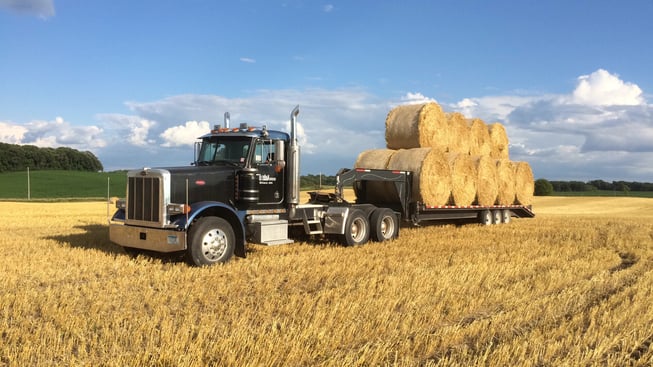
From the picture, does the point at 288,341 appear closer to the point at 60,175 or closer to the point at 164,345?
the point at 164,345

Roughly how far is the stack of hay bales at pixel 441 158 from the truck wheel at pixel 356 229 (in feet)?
7.03

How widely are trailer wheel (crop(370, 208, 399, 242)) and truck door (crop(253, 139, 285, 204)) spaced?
2.78m

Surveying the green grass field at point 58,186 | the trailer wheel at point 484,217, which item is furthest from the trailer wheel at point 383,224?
the green grass field at point 58,186

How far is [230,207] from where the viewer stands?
9.49m

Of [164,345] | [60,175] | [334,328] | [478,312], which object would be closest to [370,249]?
[478,312]

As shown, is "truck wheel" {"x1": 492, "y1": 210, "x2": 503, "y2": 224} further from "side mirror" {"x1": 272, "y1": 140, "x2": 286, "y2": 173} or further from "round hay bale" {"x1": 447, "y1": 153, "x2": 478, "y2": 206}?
"side mirror" {"x1": 272, "y1": 140, "x2": 286, "y2": 173}

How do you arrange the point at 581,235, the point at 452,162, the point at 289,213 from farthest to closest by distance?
1. the point at 452,162
2. the point at 581,235
3. the point at 289,213

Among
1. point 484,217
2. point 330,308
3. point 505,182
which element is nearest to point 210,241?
point 330,308

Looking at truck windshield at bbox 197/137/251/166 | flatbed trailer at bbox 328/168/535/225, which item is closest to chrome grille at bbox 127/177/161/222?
truck windshield at bbox 197/137/251/166

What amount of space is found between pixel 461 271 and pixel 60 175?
66878 mm

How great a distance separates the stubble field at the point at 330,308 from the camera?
442 cm

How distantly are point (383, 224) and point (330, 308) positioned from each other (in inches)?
288

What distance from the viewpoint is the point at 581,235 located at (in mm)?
14188

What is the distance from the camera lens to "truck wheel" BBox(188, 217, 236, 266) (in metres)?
8.80
